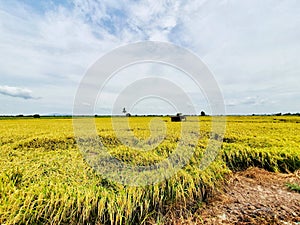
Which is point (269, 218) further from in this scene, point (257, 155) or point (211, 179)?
point (257, 155)

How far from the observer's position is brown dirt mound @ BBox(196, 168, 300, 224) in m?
3.06

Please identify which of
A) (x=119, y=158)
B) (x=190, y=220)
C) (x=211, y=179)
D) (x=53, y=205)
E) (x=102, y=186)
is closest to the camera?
(x=53, y=205)

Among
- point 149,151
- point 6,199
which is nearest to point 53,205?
point 6,199

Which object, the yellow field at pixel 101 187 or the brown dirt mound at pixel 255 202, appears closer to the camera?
the yellow field at pixel 101 187

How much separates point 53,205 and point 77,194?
34cm

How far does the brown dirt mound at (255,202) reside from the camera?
306 centimetres

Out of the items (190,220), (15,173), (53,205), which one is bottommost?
(190,220)

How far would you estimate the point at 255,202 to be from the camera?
346 centimetres

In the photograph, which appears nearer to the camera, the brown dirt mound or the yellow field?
the yellow field

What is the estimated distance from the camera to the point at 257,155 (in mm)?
5008

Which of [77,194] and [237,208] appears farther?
[237,208]

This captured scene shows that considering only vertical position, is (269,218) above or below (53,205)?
below

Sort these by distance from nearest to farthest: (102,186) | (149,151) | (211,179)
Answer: (102,186), (211,179), (149,151)

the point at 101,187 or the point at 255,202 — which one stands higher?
the point at 101,187
